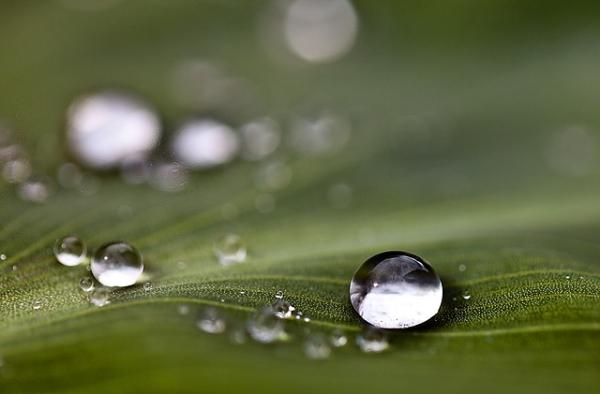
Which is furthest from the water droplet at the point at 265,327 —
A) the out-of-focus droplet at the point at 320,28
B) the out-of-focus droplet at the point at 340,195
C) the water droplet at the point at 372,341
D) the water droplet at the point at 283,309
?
the out-of-focus droplet at the point at 320,28

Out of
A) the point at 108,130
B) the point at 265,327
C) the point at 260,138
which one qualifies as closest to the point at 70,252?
the point at 265,327

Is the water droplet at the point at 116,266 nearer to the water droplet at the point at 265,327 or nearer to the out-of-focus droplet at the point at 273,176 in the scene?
the water droplet at the point at 265,327

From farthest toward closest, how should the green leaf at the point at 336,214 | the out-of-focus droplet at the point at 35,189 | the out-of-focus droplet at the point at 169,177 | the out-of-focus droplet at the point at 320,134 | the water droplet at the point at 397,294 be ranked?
the out-of-focus droplet at the point at 320,134, the out-of-focus droplet at the point at 169,177, the out-of-focus droplet at the point at 35,189, the water droplet at the point at 397,294, the green leaf at the point at 336,214

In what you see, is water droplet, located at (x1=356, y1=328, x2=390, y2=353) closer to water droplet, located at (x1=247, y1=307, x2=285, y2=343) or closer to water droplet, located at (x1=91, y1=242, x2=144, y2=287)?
water droplet, located at (x1=247, y1=307, x2=285, y2=343)

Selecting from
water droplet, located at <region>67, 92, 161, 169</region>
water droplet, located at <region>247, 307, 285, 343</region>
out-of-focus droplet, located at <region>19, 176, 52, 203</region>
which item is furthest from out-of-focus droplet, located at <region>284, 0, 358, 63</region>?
water droplet, located at <region>247, 307, 285, 343</region>

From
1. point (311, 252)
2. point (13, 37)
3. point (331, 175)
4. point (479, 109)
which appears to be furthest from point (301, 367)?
point (13, 37)

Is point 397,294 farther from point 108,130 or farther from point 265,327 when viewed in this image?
point 108,130

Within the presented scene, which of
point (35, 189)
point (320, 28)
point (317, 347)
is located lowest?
point (317, 347)
